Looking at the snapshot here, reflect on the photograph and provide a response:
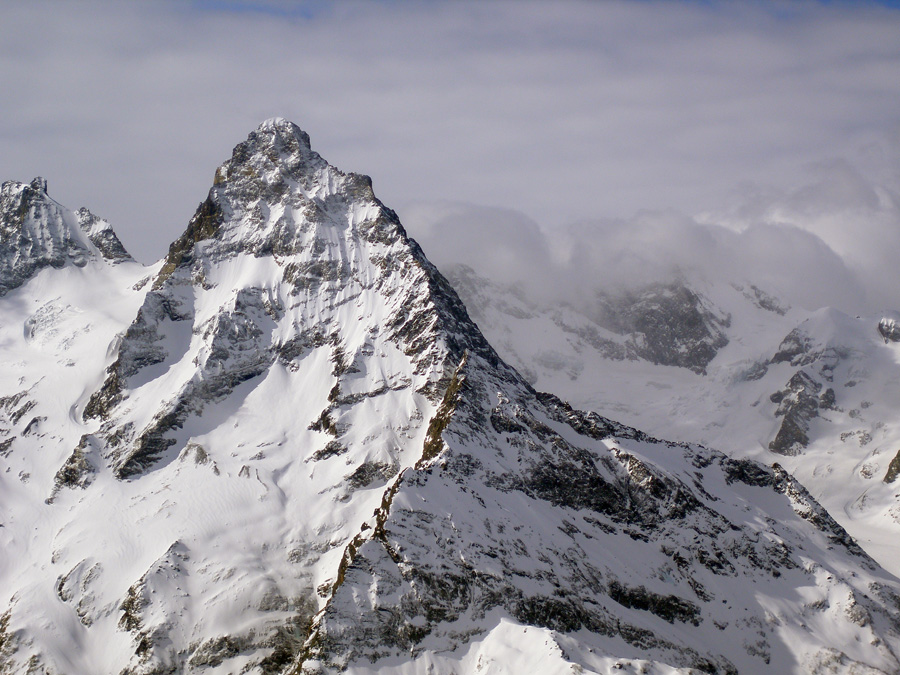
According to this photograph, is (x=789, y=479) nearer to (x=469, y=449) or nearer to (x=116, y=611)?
(x=469, y=449)

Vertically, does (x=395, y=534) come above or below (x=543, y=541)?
above

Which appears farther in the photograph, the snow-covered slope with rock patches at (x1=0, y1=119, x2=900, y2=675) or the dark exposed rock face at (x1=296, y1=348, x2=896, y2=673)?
the snow-covered slope with rock patches at (x1=0, y1=119, x2=900, y2=675)

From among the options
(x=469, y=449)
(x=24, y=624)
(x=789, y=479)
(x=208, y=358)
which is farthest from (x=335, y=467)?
(x=789, y=479)

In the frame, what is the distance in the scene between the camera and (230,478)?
171 meters

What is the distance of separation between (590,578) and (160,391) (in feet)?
329

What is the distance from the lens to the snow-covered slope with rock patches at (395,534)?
12925cm

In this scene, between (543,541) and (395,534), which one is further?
(543,541)

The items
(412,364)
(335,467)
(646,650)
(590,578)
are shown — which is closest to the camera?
(646,650)

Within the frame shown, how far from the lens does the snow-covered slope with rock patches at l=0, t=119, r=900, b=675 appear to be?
12925cm

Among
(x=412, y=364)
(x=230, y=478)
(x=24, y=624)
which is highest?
(x=412, y=364)

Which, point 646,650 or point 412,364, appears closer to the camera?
point 646,650

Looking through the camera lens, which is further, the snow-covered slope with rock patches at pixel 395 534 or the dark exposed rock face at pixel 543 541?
the snow-covered slope with rock patches at pixel 395 534

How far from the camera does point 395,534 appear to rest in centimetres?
13212

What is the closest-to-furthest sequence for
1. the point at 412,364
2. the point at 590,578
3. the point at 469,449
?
1. the point at 590,578
2. the point at 469,449
3. the point at 412,364
